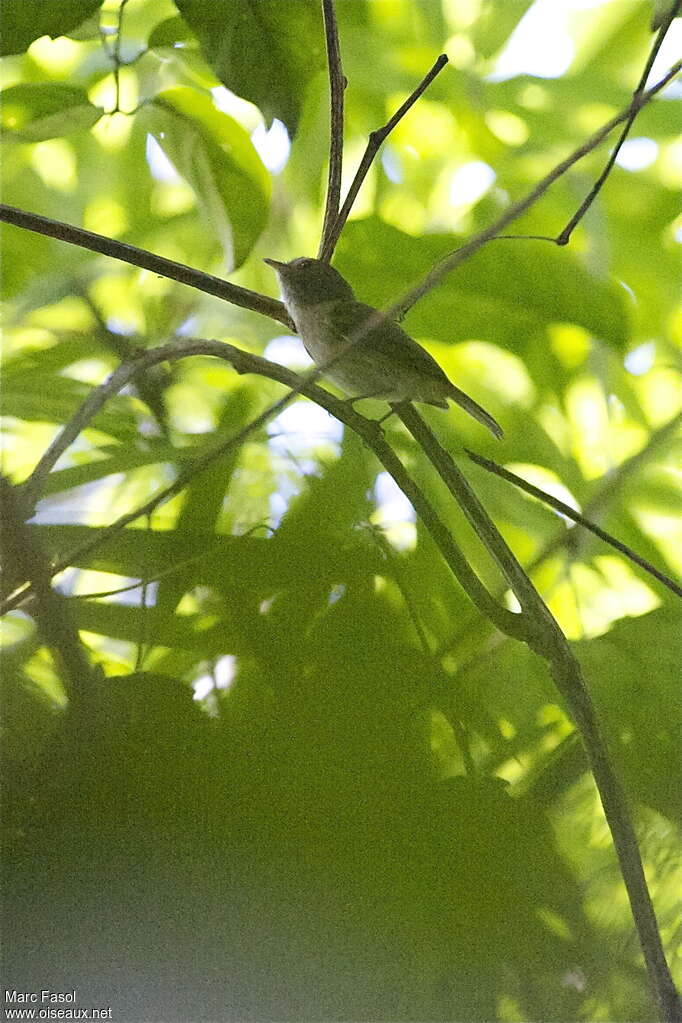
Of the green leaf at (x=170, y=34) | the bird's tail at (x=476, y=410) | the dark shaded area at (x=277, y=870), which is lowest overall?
the dark shaded area at (x=277, y=870)

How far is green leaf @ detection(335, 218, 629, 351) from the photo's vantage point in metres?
0.40

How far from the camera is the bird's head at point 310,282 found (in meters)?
0.35

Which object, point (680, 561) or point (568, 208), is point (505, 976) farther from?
point (568, 208)

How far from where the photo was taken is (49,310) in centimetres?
40

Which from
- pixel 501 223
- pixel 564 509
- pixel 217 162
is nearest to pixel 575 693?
pixel 564 509

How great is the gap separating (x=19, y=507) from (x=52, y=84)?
205mm

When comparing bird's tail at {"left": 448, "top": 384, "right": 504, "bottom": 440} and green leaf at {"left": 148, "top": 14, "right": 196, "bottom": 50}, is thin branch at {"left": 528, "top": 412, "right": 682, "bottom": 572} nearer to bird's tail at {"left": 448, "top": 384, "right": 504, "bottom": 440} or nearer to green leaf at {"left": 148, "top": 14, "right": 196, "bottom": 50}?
bird's tail at {"left": 448, "top": 384, "right": 504, "bottom": 440}

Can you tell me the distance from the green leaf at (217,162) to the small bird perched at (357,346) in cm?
4

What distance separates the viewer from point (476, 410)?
1.20ft

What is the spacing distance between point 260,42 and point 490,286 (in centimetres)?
15

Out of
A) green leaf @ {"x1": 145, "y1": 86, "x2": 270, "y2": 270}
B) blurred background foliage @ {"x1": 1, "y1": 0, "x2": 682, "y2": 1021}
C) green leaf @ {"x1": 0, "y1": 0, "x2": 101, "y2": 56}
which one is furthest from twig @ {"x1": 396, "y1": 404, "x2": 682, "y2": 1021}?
green leaf @ {"x1": 0, "y1": 0, "x2": 101, "y2": 56}

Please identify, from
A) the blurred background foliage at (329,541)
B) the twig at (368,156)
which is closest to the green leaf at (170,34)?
the blurred background foliage at (329,541)

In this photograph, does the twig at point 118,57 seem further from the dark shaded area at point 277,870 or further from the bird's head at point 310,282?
the dark shaded area at point 277,870

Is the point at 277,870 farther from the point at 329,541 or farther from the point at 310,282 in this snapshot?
the point at 310,282
